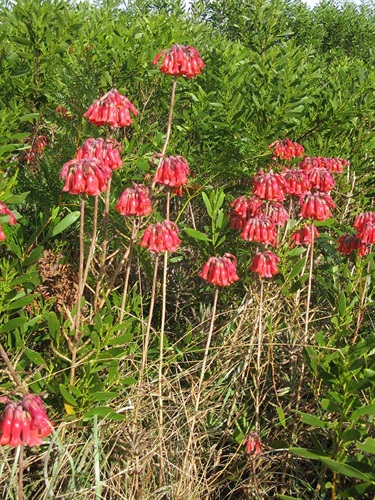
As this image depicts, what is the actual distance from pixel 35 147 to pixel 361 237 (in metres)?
1.66

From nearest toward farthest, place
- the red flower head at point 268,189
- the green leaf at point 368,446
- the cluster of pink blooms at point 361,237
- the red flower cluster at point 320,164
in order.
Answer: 1. the green leaf at point 368,446
2. the red flower head at point 268,189
3. the cluster of pink blooms at point 361,237
4. the red flower cluster at point 320,164

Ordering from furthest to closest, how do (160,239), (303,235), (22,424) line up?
1. (303,235)
2. (160,239)
3. (22,424)

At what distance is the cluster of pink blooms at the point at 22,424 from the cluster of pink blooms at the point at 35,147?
6.53ft

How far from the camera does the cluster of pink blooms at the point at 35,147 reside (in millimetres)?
3359

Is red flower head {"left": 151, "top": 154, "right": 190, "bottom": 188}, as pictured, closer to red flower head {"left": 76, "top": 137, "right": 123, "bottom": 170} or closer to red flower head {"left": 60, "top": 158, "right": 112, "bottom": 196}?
red flower head {"left": 76, "top": 137, "right": 123, "bottom": 170}

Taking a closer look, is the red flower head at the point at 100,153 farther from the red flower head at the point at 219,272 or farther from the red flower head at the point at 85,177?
the red flower head at the point at 219,272

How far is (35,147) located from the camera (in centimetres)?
341

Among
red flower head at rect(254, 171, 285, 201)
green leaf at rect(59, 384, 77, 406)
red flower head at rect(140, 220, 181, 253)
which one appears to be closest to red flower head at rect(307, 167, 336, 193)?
red flower head at rect(254, 171, 285, 201)

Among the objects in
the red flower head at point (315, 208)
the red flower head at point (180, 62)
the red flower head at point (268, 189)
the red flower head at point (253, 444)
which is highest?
the red flower head at point (180, 62)

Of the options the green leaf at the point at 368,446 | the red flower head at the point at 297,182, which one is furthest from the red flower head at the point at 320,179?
the green leaf at the point at 368,446

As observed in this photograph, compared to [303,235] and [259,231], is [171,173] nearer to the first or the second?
[259,231]

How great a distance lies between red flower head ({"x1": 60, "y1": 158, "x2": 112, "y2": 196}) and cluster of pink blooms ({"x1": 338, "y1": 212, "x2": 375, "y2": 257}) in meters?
1.13

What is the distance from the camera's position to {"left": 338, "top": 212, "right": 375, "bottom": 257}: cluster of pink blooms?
266 centimetres

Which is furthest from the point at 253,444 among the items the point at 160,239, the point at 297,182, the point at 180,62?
the point at 180,62
